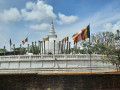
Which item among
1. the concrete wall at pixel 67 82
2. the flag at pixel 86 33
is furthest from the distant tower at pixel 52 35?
the concrete wall at pixel 67 82

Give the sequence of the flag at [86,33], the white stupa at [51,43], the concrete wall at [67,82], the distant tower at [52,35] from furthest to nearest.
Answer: the distant tower at [52,35] → the white stupa at [51,43] → the flag at [86,33] → the concrete wall at [67,82]

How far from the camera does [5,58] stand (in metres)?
23.4

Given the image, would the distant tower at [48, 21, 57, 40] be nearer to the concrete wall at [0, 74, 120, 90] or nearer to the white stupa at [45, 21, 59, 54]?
the white stupa at [45, 21, 59, 54]

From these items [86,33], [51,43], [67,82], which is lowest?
[67,82]

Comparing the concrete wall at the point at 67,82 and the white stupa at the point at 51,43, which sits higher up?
the white stupa at the point at 51,43

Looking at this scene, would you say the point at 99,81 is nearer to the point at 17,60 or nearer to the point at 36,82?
the point at 36,82

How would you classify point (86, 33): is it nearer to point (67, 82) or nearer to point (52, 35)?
point (67, 82)

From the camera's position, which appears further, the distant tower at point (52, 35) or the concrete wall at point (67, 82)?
the distant tower at point (52, 35)

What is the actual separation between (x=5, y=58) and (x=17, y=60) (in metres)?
2.89

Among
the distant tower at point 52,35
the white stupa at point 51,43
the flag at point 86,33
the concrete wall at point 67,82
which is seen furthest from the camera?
the distant tower at point 52,35

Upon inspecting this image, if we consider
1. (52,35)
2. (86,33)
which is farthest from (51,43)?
(86,33)

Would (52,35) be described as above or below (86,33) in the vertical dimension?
above

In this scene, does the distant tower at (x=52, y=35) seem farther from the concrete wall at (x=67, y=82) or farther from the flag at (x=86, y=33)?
the concrete wall at (x=67, y=82)

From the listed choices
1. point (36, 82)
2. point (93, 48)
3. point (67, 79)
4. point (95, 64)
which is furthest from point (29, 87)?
point (93, 48)
